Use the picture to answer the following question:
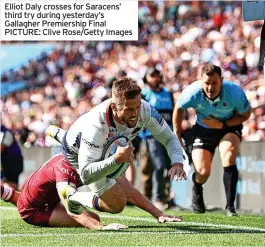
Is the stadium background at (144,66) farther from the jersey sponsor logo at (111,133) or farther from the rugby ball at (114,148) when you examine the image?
the jersey sponsor logo at (111,133)

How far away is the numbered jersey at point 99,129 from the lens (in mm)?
7109

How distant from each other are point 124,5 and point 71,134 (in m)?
3.07

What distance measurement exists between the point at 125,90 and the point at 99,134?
49 cm

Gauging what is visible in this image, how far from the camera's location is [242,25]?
53.6 ft

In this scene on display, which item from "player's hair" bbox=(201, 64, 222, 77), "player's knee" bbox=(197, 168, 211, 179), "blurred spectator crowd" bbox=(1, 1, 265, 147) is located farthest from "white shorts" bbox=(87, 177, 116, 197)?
"blurred spectator crowd" bbox=(1, 1, 265, 147)

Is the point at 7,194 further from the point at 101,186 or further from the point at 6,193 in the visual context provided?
the point at 101,186

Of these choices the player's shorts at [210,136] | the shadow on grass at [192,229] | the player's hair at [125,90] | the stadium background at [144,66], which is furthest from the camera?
the stadium background at [144,66]

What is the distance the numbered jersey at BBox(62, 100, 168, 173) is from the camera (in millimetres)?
7109

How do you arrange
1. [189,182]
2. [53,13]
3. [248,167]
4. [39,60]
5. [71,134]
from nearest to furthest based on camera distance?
[71,134] → [53,13] → [248,167] → [189,182] → [39,60]

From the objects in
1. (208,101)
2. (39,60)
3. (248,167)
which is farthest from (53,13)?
(39,60)

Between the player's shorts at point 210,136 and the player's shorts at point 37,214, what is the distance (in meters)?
2.60

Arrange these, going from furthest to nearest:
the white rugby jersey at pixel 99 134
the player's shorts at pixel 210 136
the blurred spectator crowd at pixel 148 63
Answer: the blurred spectator crowd at pixel 148 63 → the player's shorts at pixel 210 136 → the white rugby jersey at pixel 99 134

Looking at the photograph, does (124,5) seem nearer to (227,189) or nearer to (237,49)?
(227,189)

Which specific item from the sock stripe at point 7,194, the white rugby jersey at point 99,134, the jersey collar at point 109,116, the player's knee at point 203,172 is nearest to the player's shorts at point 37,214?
the sock stripe at point 7,194
